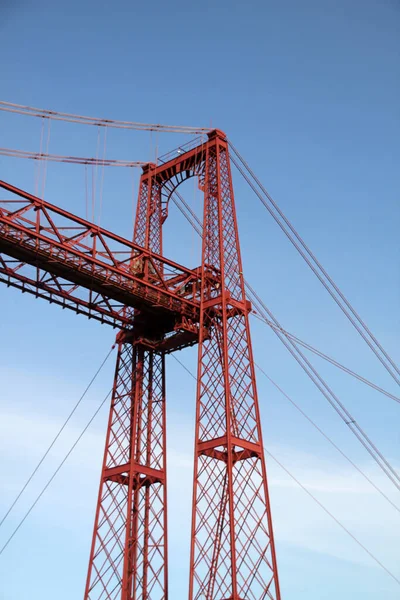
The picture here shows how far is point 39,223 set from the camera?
33469 millimetres

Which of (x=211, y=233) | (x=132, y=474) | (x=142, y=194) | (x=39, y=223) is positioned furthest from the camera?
(x=142, y=194)

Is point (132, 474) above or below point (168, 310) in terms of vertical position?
below

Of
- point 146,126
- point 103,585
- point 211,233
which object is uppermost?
point 146,126

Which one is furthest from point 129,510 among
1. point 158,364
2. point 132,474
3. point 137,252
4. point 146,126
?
point 146,126

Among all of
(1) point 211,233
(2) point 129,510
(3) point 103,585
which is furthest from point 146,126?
(3) point 103,585

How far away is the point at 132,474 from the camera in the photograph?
35.6 meters

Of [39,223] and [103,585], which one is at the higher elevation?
[39,223]

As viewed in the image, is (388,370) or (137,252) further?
(388,370)

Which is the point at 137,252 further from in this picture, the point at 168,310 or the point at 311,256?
the point at 311,256

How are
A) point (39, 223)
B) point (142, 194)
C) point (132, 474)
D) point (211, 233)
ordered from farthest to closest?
point (142, 194) → point (211, 233) → point (132, 474) → point (39, 223)

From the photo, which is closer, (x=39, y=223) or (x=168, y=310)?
(x=39, y=223)

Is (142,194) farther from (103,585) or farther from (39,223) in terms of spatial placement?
(103,585)

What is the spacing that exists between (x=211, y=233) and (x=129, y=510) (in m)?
13.3

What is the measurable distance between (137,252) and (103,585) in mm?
14546
